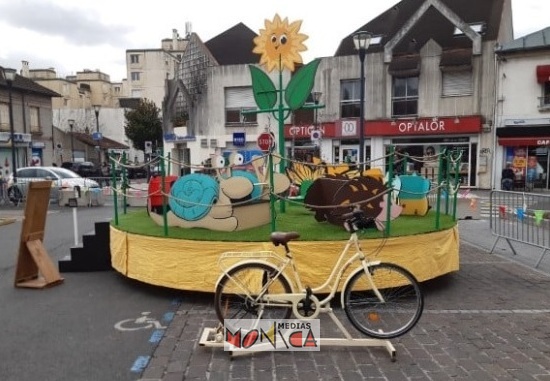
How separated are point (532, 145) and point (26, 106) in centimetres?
3388

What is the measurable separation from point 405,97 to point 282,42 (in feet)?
60.2

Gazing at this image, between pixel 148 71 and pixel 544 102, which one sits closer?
pixel 544 102

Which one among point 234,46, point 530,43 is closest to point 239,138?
point 234,46

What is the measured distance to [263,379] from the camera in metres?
3.85

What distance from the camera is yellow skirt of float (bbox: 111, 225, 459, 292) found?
219 inches

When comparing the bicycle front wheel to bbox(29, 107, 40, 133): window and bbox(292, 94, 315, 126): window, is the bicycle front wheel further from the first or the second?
bbox(29, 107, 40, 133): window

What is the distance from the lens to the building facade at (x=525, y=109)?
76.9ft

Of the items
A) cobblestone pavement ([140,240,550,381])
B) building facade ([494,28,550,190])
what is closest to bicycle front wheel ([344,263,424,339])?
cobblestone pavement ([140,240,550,381])

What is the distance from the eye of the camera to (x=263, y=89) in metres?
10.3

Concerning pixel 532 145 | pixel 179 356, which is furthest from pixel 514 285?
pixel 532 145

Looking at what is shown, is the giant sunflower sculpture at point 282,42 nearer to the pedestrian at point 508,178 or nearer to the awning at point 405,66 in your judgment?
the awning at point 405,66

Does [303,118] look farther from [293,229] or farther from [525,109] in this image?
[293,229]

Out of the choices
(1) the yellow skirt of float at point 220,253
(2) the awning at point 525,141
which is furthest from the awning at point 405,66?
(1) the yellow skirt of float at point 220,253

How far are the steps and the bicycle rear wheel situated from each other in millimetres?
3737
